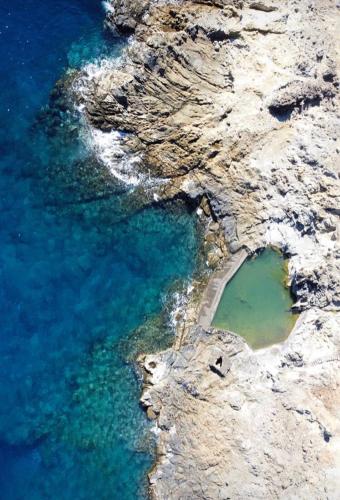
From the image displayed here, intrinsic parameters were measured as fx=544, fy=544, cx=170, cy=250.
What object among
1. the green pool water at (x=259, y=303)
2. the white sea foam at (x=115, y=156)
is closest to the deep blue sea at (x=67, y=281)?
the white sea foam at (x=115, y=156)

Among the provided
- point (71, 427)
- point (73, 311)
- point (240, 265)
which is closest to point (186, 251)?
point (240, 265)

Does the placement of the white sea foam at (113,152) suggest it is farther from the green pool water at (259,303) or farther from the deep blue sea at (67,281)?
the green pool water at (259,303)

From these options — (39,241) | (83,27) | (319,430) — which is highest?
(83,27)

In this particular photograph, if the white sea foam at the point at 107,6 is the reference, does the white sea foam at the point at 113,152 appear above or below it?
below

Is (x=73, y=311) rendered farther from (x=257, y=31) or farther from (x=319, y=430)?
(x=257, y=31)

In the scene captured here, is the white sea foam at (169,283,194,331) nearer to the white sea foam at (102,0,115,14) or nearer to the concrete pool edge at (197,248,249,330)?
the concrete pool edge at (197,248,249,330)

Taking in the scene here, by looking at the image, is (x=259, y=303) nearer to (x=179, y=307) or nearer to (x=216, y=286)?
(x=216, y=286)

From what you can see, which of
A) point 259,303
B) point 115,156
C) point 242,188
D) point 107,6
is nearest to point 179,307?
point 259,303

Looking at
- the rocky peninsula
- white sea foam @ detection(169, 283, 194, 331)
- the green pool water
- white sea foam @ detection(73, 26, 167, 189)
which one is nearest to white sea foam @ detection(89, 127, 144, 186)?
white sea foam @ detection(73, 26, 167, 189)
